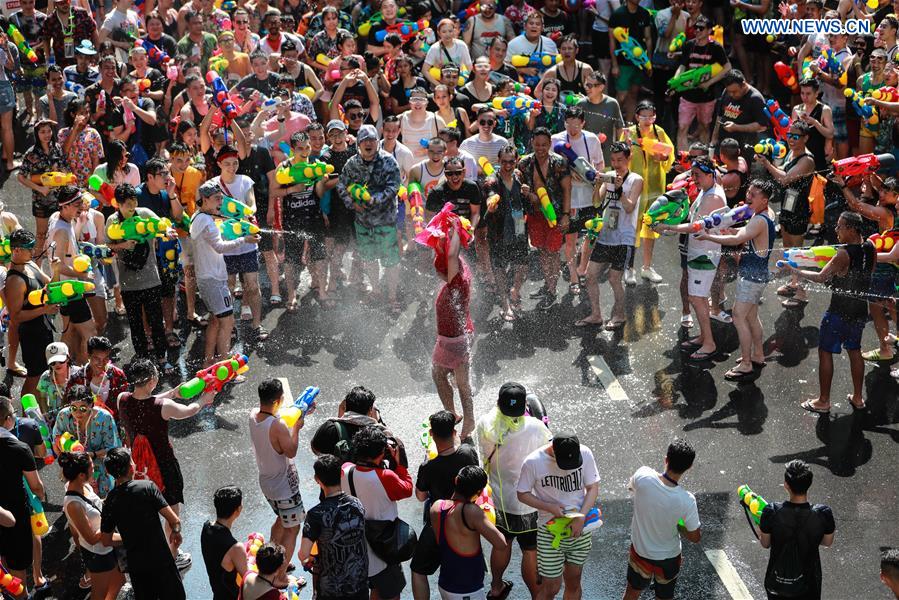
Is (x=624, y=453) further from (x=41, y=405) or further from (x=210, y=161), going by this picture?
(x=210, y=161)

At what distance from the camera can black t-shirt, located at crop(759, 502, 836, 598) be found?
667 centimetres

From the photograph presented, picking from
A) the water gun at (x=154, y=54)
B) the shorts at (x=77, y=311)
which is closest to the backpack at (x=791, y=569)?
the shorts at (x=77, y=311)

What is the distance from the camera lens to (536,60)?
14.3 metres

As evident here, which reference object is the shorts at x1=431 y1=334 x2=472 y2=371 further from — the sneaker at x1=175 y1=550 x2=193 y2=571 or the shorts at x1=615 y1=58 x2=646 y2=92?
the shorts at x1=615 y1=58 x2=646 y2=92

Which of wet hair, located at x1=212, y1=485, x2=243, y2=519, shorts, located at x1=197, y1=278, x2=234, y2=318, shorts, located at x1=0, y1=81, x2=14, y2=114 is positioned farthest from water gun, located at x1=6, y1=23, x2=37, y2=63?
wet hair, located at x1=212, y1=485, x2=243, y2=519

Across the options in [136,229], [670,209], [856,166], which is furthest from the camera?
[856,166]

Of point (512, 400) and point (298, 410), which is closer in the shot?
point (512, 400)

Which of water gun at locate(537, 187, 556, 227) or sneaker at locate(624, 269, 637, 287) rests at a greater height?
water gun at locate(537, 187, 556, 227)

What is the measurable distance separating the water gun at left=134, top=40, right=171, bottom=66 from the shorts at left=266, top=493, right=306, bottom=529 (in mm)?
8336

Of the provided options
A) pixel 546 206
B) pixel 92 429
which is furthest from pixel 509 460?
pixel 546 206

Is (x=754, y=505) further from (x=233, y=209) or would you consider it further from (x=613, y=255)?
(x=233, y=209)

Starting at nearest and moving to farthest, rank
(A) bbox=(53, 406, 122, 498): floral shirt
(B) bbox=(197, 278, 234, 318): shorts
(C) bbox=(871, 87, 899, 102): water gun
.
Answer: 1. (A) bbox=(53, 406, 122, 498): floral shirt
2. (B) bbox=(197, 278, 234, 318): shorts
3. (C) bbox=(871, 87, 899, 102): water gun

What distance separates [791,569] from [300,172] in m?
6.70

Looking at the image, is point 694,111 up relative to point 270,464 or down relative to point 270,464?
up
